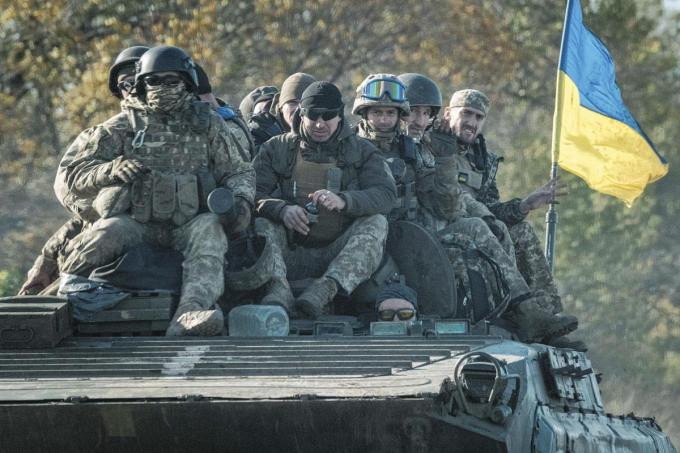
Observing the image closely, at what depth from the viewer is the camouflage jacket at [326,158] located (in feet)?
42.6

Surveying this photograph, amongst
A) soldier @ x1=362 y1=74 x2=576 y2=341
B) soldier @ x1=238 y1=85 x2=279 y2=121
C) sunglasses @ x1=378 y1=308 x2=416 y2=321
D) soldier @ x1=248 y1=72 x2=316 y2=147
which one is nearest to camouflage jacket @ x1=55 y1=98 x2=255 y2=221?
sunglasses @ x1=378 y1=308 x2=416 y2=321

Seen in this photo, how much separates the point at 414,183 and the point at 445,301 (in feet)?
4.77

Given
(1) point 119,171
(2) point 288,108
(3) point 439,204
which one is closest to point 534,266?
(3) point 439,204

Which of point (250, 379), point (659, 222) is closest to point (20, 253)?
point (659, 222)

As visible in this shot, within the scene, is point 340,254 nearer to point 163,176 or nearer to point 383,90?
point 163,176

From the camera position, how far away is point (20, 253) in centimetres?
3016

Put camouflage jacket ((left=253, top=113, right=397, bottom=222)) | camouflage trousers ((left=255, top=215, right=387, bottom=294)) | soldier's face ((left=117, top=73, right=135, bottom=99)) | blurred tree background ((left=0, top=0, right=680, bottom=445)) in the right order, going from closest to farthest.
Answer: camouflage trousers ((left=255, top=215, right=387, bottom=294)), camouflage jacket ((left=253, top=113, right=397, bottom=222)), soldier's face ((left=117, top=73, right=135, bottom=99)), blurred tree background ((left=0, top=0, right=680, bottom=445))

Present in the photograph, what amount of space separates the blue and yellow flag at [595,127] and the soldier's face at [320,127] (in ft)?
15.6

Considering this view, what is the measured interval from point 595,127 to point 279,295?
6581mm

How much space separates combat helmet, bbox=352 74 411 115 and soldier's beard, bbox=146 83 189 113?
240 cm

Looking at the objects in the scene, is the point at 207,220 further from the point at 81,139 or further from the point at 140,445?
the point at 140,445

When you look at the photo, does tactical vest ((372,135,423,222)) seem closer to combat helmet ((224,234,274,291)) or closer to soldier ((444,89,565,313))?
soldier ((444,89,565,313))

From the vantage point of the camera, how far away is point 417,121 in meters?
15.7

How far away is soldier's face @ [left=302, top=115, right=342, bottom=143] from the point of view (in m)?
12.9
